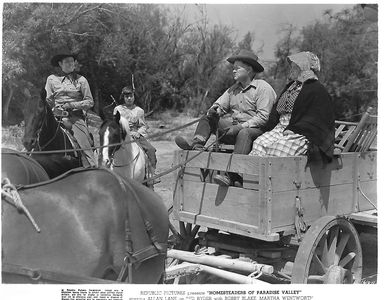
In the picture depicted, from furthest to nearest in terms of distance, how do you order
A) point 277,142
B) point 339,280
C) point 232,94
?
point 232,94
point 277,142
point 339,280

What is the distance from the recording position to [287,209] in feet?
11.6

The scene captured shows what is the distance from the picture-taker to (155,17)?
48.6 feet

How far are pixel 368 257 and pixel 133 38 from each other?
1177 cm

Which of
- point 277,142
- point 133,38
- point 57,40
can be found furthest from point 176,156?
point 133,38

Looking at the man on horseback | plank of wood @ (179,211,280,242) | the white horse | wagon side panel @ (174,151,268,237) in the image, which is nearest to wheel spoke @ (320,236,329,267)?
plank of wood @ (179,211,280,242)

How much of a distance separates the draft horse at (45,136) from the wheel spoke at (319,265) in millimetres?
2786

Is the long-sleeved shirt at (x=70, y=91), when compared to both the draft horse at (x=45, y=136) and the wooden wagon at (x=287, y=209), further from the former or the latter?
the wooden wagon at (x=287, y=209)

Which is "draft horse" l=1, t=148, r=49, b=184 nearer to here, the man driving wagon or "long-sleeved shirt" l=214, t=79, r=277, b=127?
the man driving wagon

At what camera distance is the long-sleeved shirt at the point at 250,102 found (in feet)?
14.0

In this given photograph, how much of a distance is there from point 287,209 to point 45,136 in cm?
284

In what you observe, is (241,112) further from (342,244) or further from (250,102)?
(342,244)

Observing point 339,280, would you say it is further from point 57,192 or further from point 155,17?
point 155,17

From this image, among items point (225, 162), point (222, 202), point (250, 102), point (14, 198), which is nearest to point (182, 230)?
point (222, 202)

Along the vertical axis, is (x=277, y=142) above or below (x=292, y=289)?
above
